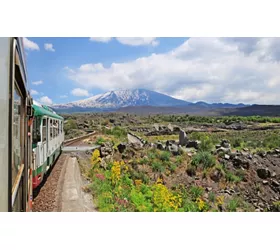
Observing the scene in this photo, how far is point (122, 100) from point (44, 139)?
1210 millimetres

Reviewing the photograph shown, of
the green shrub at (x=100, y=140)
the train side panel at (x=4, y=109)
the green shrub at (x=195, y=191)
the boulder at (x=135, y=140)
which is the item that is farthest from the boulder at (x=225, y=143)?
the train side panel at (x=4, y=109)

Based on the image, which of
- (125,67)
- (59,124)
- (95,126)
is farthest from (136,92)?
(59,124)

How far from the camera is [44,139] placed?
4418 mm

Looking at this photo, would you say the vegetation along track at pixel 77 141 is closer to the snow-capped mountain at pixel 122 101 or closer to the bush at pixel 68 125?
the bush at pixel 68 125

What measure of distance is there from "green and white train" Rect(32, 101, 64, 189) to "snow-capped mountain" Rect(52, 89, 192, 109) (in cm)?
36

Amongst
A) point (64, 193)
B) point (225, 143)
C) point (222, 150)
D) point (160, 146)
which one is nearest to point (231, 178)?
point (222, 150)

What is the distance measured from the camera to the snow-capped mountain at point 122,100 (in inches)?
190

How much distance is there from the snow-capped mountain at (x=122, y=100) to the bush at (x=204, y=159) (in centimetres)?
84

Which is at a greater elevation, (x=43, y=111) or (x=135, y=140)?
(x=43, y=111)

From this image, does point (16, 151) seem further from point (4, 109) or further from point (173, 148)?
point (173, 148)

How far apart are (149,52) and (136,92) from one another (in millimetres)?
685

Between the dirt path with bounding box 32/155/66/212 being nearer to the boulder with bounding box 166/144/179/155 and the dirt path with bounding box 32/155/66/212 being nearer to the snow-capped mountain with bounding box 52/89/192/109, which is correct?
the snow-capped mountain with bounding box 52/89/192/109

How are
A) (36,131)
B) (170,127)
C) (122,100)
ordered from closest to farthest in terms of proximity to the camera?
1. (36,131)
2. (122,100)
3. (170,127)
